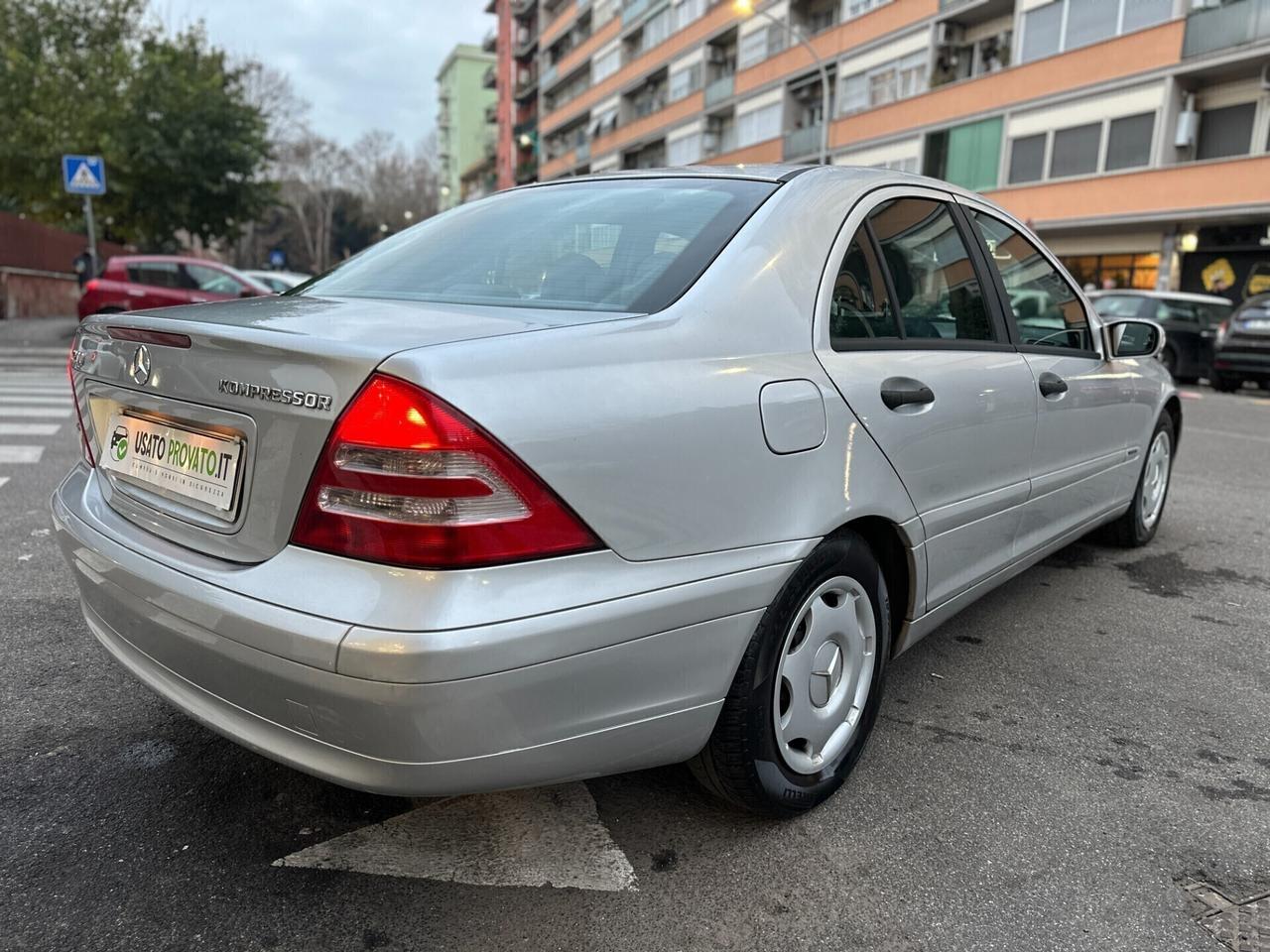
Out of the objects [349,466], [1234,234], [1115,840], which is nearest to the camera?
[349,466]

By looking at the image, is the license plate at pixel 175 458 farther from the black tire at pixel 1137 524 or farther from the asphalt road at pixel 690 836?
the black tire at pixel 1137 524

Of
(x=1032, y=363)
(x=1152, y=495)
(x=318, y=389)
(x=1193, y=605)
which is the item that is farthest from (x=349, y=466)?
(x=1152, y=495)

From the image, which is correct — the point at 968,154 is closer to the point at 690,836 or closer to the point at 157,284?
the point at 157,284

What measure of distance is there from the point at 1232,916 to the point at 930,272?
5.79ft

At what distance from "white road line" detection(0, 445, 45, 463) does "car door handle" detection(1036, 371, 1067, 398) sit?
→ 620cm

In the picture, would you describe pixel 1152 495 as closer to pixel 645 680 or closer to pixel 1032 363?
pixel 1032 363

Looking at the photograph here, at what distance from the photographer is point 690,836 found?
2104 millimetres

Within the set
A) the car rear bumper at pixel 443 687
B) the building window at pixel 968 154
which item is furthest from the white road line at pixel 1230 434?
the building window at pixel 968 154

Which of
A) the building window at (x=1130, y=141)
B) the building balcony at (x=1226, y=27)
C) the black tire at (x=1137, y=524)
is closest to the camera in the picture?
the black tire at (x=1137, y=524)

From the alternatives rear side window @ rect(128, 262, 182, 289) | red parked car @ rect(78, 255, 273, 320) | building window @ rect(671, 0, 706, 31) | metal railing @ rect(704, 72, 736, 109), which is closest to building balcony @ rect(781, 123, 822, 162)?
metal railing @ rect(704, 72, 736, 109)

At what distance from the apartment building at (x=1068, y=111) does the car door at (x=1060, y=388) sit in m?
19.8

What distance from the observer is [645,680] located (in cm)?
172

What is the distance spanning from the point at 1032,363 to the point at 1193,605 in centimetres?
156

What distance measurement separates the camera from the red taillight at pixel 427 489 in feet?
4.98
